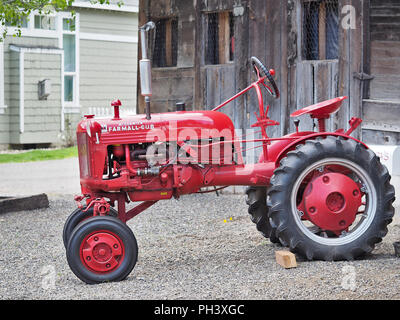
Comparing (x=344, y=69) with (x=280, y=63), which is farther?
(x=280, y=63)

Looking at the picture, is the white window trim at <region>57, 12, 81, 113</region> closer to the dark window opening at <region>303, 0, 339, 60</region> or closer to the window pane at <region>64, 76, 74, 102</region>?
the window pane at <region>64, 76, 74, 102</region>

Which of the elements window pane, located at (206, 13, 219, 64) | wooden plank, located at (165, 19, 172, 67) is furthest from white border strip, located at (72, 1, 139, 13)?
window pane, located at (206, 13, 219, 64)

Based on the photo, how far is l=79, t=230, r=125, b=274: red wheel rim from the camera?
5.96 m

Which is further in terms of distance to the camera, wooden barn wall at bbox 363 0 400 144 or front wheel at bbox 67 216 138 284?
wooden barn wall at bbox 363 0 400 144

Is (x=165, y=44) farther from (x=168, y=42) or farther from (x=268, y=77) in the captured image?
(x=268, y=77)

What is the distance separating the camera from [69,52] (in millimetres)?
21766

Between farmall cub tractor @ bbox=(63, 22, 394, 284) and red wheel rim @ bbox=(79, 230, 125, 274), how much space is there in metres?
0.30

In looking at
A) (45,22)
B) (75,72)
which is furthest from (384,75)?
(75,72)

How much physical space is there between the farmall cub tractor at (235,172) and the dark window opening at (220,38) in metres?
5.05

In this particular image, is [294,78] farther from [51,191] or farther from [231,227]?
[51,191]

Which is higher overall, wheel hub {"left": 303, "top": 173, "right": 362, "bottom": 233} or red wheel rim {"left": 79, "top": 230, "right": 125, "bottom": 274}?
wheel hub {"left": 303, "top": 173, "right": 362, "bottom": 233}

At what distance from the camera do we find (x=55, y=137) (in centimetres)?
2108

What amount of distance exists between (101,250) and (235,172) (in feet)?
4.58

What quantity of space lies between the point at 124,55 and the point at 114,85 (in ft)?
3.19
